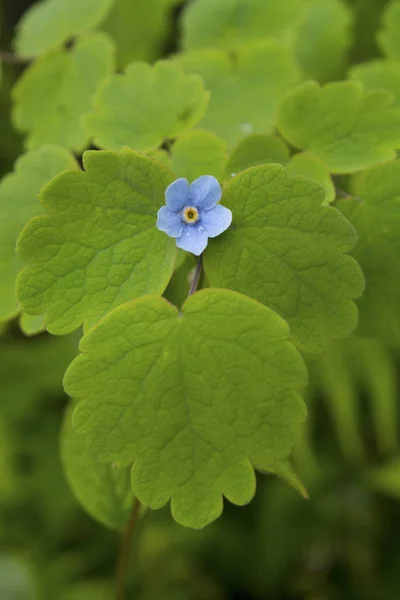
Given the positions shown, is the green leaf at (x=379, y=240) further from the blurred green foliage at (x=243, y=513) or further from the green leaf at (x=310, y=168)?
the blurred green foliage at (x=243, y=513)

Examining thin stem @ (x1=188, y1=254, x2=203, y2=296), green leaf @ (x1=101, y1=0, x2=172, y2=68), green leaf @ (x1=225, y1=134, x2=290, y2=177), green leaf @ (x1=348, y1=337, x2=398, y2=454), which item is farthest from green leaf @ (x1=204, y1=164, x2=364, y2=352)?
green leaf @ (x1=348, y1=337, x2=398, y2=454)

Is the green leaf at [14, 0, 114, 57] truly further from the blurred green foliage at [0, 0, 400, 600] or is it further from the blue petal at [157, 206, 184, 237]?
the blue petal at [157, 206, 184, 237]

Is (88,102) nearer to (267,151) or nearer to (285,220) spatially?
(267,151)

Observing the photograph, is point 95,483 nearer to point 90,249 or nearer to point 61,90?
point 90,249

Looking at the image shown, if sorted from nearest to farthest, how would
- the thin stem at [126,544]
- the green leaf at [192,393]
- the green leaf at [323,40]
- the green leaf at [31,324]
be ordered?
the green leaf at [192,393] < the green leaf at [31,324] < the thin stem at [126,544] < the green leaf at [323,40]

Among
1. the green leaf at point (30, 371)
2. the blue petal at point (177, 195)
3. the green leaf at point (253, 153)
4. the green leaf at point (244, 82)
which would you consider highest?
the blue petal at point (177, 195)

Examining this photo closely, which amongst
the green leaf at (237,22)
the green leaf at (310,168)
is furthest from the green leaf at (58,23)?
the green leaf at (310,168)

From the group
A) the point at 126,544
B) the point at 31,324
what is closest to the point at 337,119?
the point at 31,324
